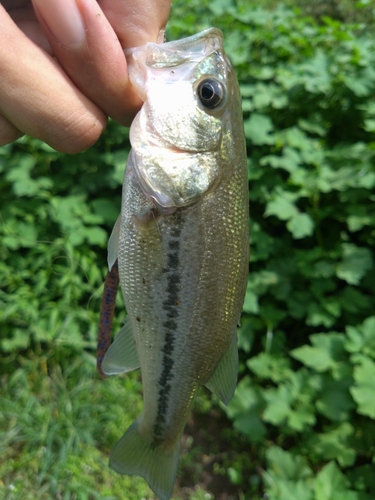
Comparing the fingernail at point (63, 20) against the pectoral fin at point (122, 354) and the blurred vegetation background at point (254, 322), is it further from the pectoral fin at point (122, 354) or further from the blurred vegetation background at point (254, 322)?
the blurred vegetation background at point (254, 322)

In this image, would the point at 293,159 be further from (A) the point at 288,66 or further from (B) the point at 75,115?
(B) the point at 75,115

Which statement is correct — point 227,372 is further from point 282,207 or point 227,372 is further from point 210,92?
point 282,207

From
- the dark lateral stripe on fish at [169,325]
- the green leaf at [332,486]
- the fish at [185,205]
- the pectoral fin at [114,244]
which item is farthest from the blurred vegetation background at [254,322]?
the pectoral fin at [114,244]

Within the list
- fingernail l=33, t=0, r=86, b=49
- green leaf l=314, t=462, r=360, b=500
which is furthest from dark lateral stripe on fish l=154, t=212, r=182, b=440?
green leaf l=314, t=462, r=360, b=500

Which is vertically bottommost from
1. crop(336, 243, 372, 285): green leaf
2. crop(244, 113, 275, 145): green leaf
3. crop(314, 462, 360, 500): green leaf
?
crop(314, 462, 360, 500): green leaf

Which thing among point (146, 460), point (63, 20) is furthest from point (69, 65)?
point (146, 460)

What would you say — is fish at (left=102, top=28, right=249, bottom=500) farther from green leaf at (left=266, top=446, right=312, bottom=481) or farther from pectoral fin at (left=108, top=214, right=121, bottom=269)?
green leaf at (left=266, top=446, right=312, bottom=481)

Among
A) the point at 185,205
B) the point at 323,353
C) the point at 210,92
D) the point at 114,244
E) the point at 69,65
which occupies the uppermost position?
the point at 69,65

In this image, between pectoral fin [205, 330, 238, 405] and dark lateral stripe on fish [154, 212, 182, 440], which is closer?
dark lateral stripe on fish [154, 212, 182, 440]

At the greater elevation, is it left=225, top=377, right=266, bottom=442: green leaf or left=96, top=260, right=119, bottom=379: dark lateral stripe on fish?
left=96, top=260, right=119, bottom=379: dark lateral stripe on fish
